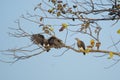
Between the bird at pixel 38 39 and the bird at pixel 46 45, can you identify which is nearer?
the bird at pixel 46 45

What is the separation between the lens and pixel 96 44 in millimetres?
4242

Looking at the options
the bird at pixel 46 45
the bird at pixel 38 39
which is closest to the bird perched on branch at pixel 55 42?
the bird at pixel 46 45

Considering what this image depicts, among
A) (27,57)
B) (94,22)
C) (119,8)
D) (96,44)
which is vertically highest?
(119,8)

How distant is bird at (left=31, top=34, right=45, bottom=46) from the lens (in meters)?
4.45

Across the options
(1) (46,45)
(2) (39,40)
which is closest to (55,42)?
(1) (46,45)

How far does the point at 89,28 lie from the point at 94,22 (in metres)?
0.29

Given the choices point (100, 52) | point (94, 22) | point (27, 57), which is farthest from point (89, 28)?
point (27, 57)

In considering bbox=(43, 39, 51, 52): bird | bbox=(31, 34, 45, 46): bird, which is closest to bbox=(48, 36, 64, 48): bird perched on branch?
bbox=(43, 39, 51, 52): bird

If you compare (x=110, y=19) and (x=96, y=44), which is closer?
(x=96, y=44)

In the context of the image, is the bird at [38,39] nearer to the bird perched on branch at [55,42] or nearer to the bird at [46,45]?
the bird at [46,45]

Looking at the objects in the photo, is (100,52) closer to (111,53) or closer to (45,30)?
(111,53)

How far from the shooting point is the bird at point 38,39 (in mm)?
4448

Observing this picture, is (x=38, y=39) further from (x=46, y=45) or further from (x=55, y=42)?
(x=55, y=42)

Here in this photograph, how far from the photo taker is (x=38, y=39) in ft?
15.1
